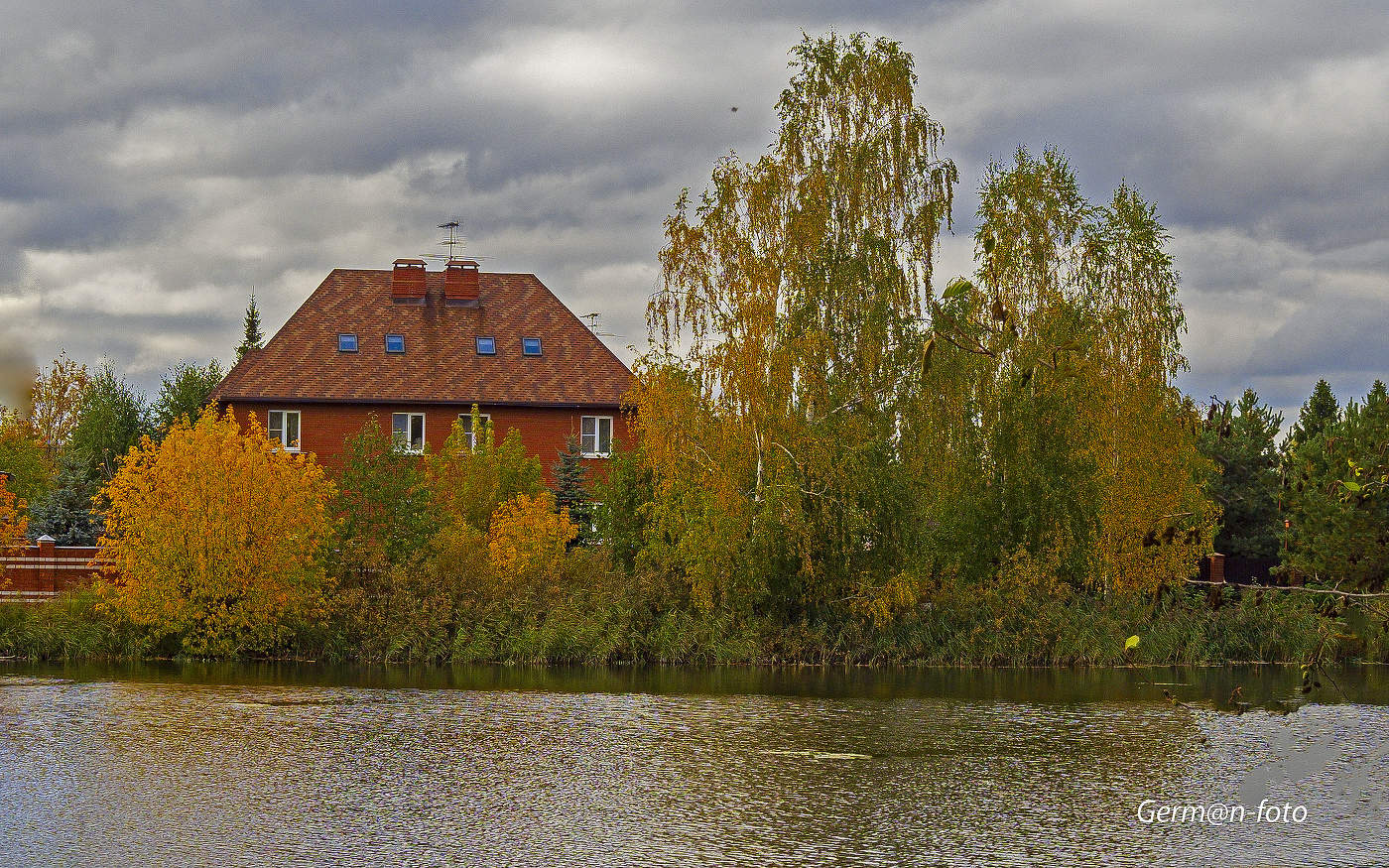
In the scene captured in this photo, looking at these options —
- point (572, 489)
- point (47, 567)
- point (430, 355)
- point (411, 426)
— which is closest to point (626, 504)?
point (572, 489)

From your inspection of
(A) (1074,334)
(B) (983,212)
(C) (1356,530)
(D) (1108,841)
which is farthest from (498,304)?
(D) (1108,841)

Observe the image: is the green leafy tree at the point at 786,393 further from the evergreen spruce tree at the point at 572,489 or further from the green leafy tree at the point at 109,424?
the green leafy tree at the point at 109,424

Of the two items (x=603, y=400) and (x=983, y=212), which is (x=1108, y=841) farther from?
(x=603, y=400)

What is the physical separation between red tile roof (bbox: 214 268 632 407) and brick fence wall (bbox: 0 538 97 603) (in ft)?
55.2

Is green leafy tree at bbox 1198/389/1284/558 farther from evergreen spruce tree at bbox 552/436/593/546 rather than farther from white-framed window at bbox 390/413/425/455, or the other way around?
white-framed window at bbox 390/413/425/455

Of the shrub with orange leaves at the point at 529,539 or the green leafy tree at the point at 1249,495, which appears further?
the green leafy tree at the point at 1249,495

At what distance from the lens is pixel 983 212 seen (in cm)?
4272

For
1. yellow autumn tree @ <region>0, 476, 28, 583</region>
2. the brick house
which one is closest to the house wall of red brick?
the brick house

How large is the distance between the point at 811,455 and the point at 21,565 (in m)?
22.5

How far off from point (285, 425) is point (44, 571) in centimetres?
1875

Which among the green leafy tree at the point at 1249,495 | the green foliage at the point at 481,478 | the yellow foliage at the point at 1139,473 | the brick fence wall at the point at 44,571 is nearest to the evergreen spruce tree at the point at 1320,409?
the green leafy tree at the point at 1249,495

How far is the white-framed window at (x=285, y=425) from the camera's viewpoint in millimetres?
56812

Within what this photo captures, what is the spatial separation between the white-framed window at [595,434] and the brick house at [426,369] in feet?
0.14

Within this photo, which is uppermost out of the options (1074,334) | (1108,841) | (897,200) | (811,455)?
(897,200)
